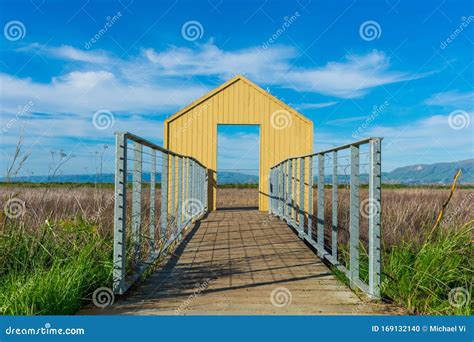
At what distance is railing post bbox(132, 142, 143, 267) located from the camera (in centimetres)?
407

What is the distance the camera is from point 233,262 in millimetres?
5102

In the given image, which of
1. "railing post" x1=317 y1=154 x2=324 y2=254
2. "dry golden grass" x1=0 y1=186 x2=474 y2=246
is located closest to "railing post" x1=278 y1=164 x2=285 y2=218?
"dry golden grass" x1=0 y1=186 x2=474 y2=246

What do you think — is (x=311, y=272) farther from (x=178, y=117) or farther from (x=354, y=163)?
(x=178, y=117)

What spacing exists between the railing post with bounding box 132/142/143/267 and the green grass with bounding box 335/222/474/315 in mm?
1987

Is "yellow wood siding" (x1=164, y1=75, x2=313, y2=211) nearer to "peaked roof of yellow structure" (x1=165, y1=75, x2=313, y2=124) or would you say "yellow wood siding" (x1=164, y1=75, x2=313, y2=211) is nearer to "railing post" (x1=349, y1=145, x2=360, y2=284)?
"peaked roof of yellow structure" (x1=165, y1=75, x2=313, y2=124)

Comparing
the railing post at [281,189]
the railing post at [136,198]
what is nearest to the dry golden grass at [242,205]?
the railing post at [136,198]

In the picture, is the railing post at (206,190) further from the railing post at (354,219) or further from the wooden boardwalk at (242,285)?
the railing post at (354,219)

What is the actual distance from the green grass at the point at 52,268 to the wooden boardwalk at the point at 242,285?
22cm

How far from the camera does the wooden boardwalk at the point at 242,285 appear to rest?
3324 millimetres

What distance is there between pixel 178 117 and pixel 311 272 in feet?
28.6

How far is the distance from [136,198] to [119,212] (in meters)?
0.63

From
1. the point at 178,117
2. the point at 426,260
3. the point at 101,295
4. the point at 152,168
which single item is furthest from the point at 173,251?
the point at 178,117

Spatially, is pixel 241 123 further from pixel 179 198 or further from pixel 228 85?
pixel 179 198
